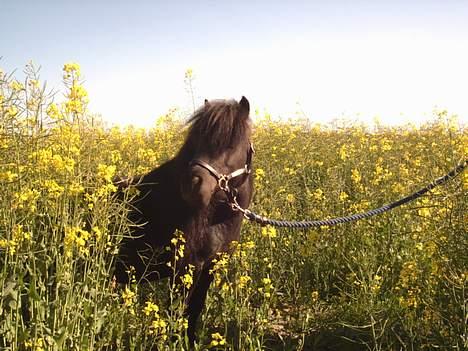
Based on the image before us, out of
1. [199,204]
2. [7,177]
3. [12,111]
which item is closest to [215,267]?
[199,204]

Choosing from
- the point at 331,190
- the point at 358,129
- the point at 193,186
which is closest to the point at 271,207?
the point at 331,190

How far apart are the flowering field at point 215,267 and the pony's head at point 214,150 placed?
0.48 m

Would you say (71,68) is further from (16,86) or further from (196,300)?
(196,300)

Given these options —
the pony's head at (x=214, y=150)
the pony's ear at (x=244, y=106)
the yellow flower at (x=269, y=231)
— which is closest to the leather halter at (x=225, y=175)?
the pony's head at (x=214, y=150)

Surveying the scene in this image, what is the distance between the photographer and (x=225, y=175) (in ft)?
10.1

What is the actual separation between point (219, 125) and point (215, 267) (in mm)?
1018

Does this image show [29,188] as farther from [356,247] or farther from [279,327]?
[356,247]

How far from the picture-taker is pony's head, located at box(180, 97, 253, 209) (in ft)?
9.36

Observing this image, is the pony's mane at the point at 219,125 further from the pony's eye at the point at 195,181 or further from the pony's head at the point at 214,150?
the pony's eye at the point at 195,181

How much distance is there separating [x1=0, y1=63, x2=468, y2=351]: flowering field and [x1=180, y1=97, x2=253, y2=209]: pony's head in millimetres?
476

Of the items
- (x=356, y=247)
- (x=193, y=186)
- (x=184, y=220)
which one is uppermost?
(x=193, y=186)

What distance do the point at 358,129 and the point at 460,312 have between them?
7577mm

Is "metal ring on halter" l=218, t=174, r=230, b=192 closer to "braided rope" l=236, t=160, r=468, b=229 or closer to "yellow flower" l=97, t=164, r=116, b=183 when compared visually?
"braided rope" l=236, t=160, r=468, b=229

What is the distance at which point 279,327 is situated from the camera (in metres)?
3.80
